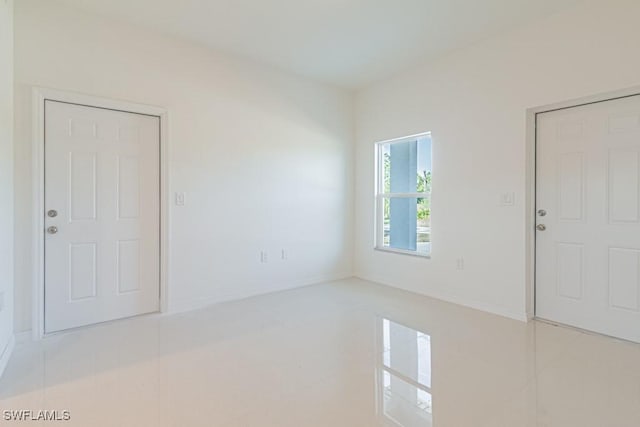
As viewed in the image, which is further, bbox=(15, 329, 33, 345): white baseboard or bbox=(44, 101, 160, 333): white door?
bbox=(44, 101, 160, 333): white door

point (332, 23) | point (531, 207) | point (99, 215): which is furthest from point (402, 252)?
point (99, 215)

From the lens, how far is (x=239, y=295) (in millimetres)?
3863

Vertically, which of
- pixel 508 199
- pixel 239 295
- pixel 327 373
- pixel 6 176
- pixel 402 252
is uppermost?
pixel 6 176

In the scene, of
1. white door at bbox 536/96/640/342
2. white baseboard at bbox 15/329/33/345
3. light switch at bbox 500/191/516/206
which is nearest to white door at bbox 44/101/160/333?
white baseboard at bbox 15/329/33/345

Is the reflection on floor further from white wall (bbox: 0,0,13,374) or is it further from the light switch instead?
the light switch

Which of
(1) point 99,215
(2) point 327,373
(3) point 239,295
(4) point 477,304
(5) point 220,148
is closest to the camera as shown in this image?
(2) point 327,373

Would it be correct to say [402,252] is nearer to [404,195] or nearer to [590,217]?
[404,195]

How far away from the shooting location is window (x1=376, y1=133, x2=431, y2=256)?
415cm

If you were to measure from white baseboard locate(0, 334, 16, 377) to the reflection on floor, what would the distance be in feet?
0.18

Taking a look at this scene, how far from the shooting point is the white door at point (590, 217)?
269cm

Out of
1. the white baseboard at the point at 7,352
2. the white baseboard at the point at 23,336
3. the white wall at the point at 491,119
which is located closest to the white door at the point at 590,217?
the white wall at the point at 491,119

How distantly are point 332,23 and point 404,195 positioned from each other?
223 centimetres

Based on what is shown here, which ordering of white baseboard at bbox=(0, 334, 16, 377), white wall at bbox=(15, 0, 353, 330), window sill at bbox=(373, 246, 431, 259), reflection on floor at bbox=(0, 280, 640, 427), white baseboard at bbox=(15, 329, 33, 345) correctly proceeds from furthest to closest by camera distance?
window sill at bbox=(373, 246, 431, 259) < white wall at bbox=(15, 0, 353, 330) < white baseboard at bbox=(15, 329, 33, 345) < white baseboard at bbox=(0, 334, 16, 377) < reflection on floor at bbox=(0, 280, 640, 427)

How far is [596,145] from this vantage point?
2850mm
